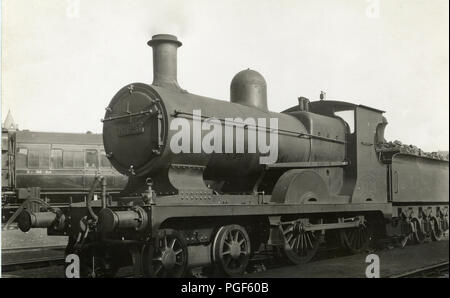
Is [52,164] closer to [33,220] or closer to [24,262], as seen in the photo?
[24,262]

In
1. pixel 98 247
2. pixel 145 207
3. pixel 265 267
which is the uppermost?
pixel 145 207

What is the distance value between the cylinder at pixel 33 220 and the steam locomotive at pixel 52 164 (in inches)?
473

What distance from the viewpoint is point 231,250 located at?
27.9 ft

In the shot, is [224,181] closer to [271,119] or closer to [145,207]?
[271,119]

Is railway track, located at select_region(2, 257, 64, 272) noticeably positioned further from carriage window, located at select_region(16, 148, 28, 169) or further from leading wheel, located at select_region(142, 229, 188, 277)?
carriage window, located at select_region(16, 148, 28, 169)

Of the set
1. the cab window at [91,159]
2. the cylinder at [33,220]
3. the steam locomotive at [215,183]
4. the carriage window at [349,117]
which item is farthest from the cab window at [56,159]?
the cylinder at [33,220]

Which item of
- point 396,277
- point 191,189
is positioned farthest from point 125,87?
point 396,277

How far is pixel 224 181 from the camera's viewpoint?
31.9ft

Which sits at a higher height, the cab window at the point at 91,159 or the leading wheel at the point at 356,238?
the cab window at the point at 91,159

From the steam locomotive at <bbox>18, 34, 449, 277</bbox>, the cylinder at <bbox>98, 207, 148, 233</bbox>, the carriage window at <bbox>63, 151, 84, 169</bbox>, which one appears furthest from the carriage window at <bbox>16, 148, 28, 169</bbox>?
the cylinder at <bbox>98, 207, 148, 233</bbox>

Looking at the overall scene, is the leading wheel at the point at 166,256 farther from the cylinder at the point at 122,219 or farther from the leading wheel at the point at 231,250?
the leading wheel at the point at 231,250

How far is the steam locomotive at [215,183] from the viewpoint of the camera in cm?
757

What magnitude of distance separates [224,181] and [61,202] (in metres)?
12.8

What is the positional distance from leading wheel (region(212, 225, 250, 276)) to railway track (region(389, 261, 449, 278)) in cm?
265
